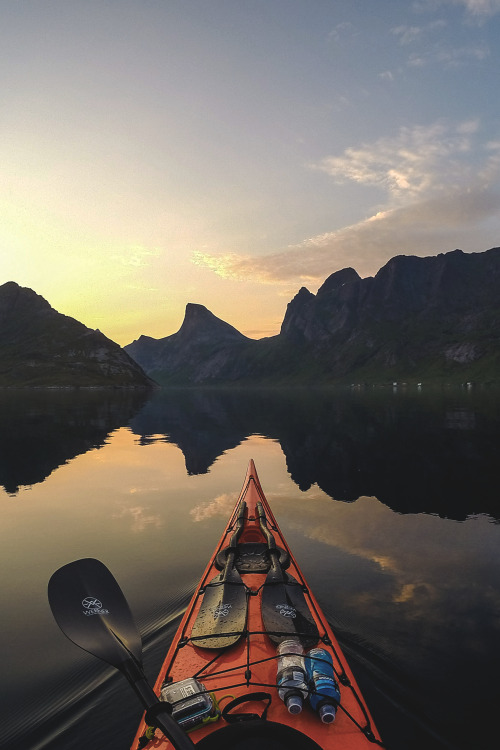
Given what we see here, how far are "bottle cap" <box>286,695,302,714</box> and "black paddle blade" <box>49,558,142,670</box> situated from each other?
2.38 m

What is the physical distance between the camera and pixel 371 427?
164 feet

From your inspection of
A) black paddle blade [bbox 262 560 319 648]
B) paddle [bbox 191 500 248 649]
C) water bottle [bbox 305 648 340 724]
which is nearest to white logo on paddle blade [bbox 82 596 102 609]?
paddle [bbox 191 500 248 649]

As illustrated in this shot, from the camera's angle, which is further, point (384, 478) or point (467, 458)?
point (467, 458)

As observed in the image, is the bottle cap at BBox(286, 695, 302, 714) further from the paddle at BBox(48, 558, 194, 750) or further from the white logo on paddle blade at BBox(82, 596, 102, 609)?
the white logo on paddle blade at BBox(82, 596, 102, 609)

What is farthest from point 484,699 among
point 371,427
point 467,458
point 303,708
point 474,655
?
point 371,427

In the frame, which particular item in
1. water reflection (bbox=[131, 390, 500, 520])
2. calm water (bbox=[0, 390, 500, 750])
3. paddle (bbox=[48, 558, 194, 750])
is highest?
paddle (bbox=[48, 558, 194, 750])

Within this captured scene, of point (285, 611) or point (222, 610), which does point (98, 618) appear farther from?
point (285, 611)

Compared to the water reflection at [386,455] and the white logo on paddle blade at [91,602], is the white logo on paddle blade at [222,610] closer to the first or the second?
the white logo on paddle blade at [91,602]

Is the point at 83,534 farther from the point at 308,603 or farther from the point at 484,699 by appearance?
the point at 484,699

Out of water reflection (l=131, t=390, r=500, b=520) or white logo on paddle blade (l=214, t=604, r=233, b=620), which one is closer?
white logo on paddle blade (l=214, t=604, r=233, b=620)

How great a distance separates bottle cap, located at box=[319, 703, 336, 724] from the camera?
16.8 ft

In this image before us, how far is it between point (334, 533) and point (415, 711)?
9.37 metres

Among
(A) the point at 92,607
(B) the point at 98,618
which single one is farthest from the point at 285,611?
(A) the point at 92,607

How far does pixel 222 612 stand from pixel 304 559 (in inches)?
276
